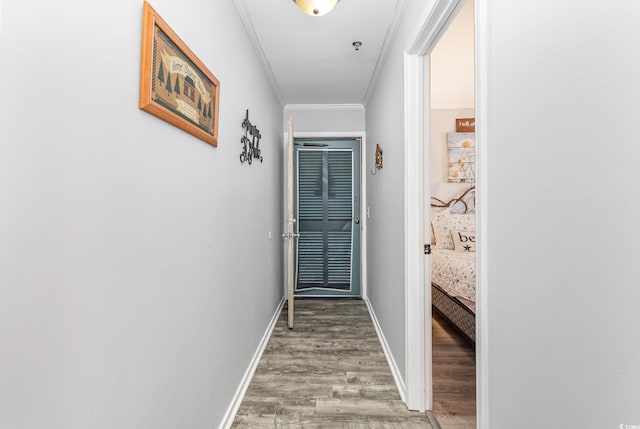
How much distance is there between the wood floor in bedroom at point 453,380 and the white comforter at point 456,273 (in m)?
0.42

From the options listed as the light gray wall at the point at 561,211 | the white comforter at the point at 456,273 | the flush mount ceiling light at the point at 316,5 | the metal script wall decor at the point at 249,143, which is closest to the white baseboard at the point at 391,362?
the white comforter at the point at 456,273

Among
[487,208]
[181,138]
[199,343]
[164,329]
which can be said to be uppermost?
[181,138]

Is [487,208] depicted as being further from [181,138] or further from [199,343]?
[199,343]

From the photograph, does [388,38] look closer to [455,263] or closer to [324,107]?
[324,107]

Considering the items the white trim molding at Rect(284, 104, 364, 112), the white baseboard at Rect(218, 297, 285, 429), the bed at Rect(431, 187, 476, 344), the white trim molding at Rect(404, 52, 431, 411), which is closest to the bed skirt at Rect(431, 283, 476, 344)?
the bed at Rect(431, 187, 476, 344)

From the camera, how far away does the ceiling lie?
82.1 inches

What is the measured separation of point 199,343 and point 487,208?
130cm

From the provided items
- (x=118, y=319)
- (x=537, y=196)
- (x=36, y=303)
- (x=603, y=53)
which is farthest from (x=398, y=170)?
(x=36, y=303)

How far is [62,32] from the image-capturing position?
2.21 ft

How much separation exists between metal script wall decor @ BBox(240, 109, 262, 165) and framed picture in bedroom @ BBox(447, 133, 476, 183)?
9.40 ft

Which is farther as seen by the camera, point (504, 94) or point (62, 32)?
point (504, 94)

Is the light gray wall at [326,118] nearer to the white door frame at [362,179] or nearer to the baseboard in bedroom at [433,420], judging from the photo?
the white door frame at [362,179]

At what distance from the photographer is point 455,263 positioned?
3.07 meters

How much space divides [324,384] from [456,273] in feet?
5.24
